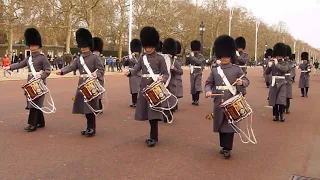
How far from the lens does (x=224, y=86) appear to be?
19.2 feet

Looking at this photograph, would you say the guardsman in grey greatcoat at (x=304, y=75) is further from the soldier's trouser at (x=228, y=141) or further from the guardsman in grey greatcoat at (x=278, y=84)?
the soldier's trouser at (x=228, y=141)

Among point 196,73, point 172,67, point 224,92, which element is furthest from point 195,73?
point 224,92

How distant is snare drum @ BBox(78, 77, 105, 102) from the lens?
6.78 meters

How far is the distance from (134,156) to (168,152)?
585mm

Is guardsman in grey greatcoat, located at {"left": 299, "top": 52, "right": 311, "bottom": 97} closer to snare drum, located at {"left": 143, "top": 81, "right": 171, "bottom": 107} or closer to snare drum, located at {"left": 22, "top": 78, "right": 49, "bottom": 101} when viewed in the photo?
snare drum, located at {"left": 143, "top": 81, "right": 171, "bottom": 107}

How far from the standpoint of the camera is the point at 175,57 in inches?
402

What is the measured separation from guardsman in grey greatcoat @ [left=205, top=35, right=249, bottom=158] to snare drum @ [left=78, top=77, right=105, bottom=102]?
6.65 feet

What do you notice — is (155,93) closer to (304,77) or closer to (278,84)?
(278,84)

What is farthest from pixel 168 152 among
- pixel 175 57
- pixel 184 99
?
pixel 184 99

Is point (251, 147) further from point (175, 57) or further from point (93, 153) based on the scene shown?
point (175, 57)

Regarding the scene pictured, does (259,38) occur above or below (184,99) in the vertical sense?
above

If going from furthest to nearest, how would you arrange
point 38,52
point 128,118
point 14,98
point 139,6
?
1. point 139,6
2. point 14,98
3. point 128,118
4. point 38,52

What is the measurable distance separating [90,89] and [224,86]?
7.74 ft

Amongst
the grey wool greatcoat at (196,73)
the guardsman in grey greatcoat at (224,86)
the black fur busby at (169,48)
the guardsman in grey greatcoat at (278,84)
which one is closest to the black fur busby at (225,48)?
the guardsman in grey greatcoat at (224,86)
